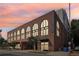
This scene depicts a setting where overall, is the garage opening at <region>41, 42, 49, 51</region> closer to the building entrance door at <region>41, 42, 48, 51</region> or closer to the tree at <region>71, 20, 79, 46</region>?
the building entrance door at <region>41, 42, 48, 51</region>

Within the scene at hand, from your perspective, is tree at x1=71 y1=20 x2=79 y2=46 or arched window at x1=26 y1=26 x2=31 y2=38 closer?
tree at x1=71 y1=20 x2=79 y2=46

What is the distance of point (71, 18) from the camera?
625 inches

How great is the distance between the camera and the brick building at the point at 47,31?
15820 millimetres

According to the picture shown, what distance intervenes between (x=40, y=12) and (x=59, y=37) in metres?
0.66

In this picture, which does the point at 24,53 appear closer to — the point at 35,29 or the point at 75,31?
the point at 35,29

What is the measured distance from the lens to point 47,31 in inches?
623

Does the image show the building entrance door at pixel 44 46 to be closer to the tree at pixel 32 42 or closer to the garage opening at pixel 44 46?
the garage opening at pixel 44 46

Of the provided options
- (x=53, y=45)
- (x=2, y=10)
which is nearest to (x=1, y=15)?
(x=2, y=10)

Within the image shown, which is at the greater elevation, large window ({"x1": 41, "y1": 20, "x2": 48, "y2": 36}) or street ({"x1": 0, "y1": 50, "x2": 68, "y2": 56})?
large window ({"x1": 41, "y1": 20, "x2": 48, "y2": 36})

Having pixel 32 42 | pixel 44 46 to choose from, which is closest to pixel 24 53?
pixel 32 42

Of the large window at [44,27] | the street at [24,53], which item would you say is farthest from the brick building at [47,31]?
the street at [24,53]

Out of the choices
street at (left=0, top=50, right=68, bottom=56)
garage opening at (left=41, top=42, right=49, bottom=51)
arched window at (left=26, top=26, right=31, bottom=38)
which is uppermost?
arched window at (left=26, top=26, right=31, bottom=38)

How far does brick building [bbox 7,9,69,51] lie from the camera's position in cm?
1582

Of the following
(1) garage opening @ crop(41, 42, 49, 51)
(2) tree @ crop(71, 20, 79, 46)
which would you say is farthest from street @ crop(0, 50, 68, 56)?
(2) tree @ crop(71, 20, 79, 46)
